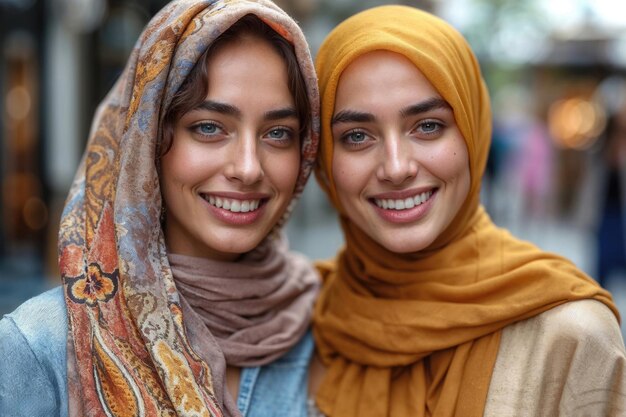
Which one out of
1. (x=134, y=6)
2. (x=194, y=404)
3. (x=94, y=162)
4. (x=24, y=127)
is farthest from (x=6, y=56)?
(x=194, y=404)

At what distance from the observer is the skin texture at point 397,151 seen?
222 centimetres

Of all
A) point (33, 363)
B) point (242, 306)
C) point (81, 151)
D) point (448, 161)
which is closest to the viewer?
point (33, 363)

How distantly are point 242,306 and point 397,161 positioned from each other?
67 centimetres

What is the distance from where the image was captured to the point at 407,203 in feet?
7.47

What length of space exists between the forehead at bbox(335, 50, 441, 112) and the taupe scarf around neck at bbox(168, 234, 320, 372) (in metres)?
0.66

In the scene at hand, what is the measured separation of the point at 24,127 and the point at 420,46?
7.49 m

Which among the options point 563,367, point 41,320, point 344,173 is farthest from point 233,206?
point 563,367

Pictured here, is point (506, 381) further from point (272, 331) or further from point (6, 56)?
point (6, 56)

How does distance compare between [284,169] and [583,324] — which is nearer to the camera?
[583,324]

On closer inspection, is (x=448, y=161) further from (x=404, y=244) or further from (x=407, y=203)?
(x=404, y=244)

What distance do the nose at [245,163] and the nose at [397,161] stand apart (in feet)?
1.22

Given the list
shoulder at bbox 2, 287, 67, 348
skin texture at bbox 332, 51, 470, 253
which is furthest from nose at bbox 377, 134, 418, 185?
shoulder at bbox 2, 287, 67, 348

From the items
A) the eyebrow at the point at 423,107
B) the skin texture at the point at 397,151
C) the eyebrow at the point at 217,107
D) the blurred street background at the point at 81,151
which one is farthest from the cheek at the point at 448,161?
the blurred street background at the point at 81,151

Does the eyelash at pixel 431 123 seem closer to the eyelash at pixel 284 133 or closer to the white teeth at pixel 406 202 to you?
the white teeth at pixel 406 202
